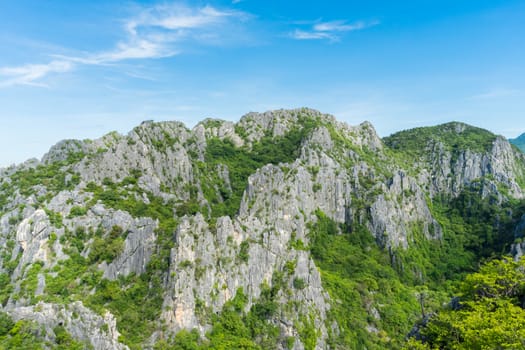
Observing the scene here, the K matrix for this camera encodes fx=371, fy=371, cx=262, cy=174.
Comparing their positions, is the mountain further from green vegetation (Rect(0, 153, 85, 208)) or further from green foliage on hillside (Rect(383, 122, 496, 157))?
green foliage on hillside (Rect(383, 122, 496, 157))

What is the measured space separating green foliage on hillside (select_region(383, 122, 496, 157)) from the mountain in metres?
18.9

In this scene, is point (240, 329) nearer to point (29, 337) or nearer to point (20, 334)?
point (29, 337)

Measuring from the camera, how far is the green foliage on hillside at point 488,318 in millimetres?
26609

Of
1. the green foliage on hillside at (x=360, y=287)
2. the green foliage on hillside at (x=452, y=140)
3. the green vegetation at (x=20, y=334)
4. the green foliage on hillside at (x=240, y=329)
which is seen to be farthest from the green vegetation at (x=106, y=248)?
the green foliage on hillside at (x=452, y=140)

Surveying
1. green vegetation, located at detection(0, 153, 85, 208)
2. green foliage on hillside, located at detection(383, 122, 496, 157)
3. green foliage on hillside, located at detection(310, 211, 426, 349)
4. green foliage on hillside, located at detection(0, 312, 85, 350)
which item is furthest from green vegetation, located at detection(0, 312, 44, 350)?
green foliage on hillside, located at detection(383, 122, 496, 157)

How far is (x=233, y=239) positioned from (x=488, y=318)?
52.1m

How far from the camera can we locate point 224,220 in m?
75.8

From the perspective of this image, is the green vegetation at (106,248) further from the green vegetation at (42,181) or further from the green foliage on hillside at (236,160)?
the green foliage on hillside at (236,160)

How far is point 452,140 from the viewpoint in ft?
616

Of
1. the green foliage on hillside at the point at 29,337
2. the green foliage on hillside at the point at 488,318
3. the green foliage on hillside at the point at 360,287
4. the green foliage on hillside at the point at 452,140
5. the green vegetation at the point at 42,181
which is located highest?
the green foliage on hillside at the point at 452,140

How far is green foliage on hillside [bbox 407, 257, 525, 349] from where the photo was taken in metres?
26.6

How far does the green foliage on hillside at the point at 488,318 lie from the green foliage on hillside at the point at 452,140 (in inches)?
5952

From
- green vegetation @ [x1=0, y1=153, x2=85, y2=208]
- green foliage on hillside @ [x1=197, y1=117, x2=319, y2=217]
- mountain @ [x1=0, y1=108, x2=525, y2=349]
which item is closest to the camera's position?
mountain @ [x1=0, y1=108, x2=525, y2=349]

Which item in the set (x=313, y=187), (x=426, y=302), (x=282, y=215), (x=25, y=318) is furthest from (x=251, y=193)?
(x=25, y=318)
